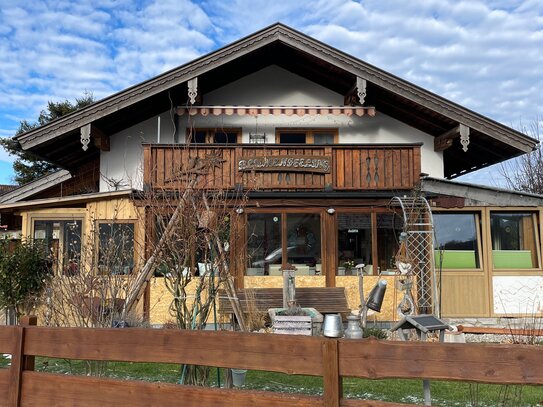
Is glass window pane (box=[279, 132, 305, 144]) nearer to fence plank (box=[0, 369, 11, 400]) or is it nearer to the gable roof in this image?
the gable roof

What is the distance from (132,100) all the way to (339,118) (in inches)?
205

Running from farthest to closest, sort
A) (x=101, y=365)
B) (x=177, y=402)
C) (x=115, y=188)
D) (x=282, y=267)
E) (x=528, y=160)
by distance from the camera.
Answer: (x=528, y=160)
(x=115, y=188)
(x=282, y=267)
(x=101, y=365)
(x=177, y=402)

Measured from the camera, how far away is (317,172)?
1147cm

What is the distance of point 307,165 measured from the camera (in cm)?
1145

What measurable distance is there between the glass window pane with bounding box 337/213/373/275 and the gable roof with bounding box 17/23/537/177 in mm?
3146

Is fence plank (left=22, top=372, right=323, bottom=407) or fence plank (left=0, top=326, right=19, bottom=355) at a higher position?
fence plank (left=0, top=326, right=19, bottom=355)

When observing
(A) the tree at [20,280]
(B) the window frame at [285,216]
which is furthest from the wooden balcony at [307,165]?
(A) the tree at [20,280]

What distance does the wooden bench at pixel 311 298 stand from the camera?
10.6 m

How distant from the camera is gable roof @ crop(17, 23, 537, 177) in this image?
1145 centimetres

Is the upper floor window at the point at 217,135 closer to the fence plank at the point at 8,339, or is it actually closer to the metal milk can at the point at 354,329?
the metal milk can at the point at 354,329

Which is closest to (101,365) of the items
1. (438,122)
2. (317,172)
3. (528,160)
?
(317,172)

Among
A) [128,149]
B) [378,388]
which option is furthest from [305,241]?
[378,388]

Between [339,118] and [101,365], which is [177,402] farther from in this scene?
[339,118]

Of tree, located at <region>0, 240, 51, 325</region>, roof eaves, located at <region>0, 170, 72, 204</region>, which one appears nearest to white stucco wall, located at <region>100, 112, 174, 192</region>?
roof eaves, located at <region>0, 170, 72, 204</region>
